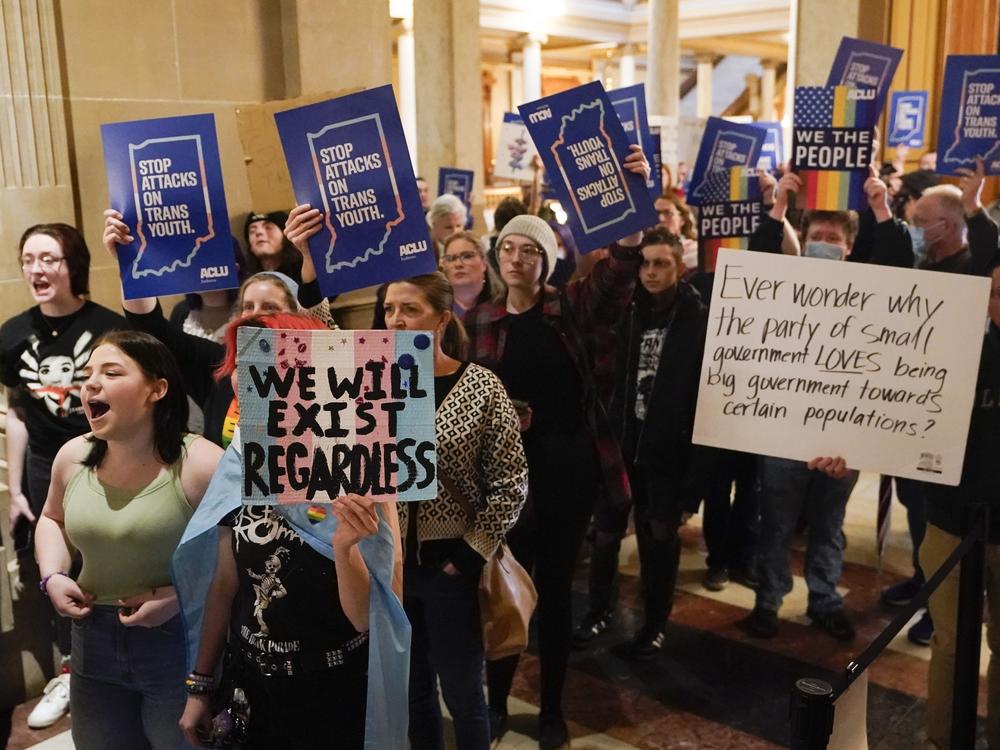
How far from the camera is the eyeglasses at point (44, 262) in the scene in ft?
12.3

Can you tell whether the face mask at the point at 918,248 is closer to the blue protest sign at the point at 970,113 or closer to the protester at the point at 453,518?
the blue protest sign at the point at 970,113

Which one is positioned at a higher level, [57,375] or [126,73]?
[126,73]

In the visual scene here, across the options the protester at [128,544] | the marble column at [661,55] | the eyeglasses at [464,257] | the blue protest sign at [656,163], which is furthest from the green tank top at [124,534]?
the marble column at [661,55]

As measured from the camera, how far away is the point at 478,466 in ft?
10.1

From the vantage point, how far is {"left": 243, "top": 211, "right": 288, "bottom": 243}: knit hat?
5.16 meters

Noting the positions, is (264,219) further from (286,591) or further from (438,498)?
(286,591)

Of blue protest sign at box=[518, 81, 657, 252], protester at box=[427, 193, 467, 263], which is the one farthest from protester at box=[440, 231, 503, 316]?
protester at box=[427, 193, 467, 263]

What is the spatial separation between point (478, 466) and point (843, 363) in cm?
127

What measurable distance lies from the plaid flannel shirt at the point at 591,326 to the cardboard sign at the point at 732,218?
129 cm

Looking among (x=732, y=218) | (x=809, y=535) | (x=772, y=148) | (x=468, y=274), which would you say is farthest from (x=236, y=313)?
(x=772, y=148)

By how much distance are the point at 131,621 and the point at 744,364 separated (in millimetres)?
2113

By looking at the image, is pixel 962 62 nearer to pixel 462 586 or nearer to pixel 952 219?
pixel 952 219

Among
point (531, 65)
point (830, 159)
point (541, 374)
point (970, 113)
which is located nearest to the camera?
point (541, 374)

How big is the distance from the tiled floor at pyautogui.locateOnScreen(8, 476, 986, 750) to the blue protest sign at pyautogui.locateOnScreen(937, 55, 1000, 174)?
7.91 ft
